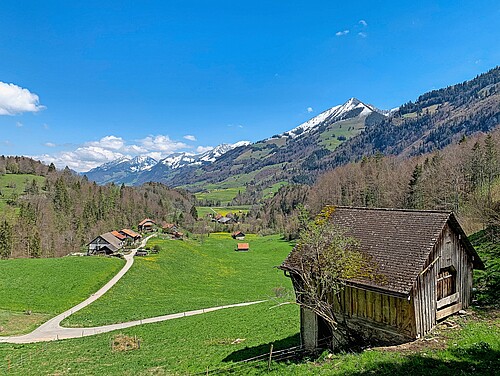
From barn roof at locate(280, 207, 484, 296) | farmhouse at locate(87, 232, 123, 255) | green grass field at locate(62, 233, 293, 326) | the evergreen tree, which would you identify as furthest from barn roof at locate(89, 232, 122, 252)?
barn roof at locate(280, 207, 484, 296)

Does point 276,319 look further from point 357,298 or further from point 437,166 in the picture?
point 437,166

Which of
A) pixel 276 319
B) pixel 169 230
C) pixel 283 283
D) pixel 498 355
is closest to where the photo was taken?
pixel 498 355

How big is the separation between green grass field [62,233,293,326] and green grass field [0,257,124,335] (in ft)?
13.4

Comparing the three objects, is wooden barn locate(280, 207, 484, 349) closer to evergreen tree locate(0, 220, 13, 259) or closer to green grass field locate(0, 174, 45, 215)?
evergreen tree locate(0, 220, 13, 259)

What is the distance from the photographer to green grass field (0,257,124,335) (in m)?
42.2

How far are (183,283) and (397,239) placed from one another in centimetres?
5872

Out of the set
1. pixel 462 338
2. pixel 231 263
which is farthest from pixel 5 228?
pixel 462 338

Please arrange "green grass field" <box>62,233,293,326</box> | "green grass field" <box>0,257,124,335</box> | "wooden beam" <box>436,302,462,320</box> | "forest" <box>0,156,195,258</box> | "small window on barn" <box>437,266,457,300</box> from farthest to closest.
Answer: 1. "forest" <box>0,156,195,258</box>
2. "green grass field" <box>62,233,293,326</box>
3. "green grass field" <box>0,257,124,335</box>
4. "small window on barn" <box>437,266,457,300</box>
5. "wooden beam" <box>436,302,462,320</box>

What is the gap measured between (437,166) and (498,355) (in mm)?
80264

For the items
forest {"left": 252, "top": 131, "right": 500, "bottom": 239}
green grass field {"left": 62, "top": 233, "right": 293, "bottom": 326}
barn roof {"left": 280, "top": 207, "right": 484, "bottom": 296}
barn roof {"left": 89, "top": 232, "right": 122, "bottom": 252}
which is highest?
forest {"left": 252, "top": 131, "right": 500, "bottom": 239}

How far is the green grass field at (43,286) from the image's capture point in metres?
42.2

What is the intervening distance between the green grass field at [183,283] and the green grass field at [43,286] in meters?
4.09

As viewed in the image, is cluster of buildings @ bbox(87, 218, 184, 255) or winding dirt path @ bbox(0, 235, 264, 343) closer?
winding dirt path @ bbox(0, 235, 264, 343)

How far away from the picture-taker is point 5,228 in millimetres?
84125
